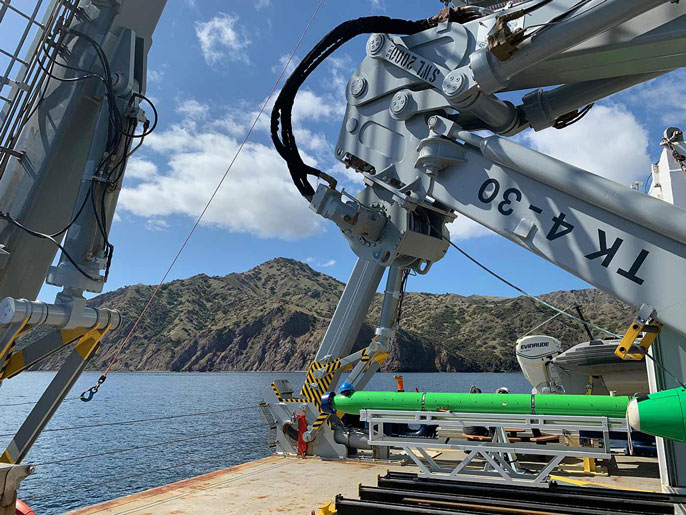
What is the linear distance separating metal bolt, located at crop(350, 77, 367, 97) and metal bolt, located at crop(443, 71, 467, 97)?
1.62 metres

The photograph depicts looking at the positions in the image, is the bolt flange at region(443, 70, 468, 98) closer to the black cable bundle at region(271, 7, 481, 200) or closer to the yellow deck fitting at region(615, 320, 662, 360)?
the black cable bundle at region(271, 7, 481, 200)

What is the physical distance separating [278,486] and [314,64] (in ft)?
23.2

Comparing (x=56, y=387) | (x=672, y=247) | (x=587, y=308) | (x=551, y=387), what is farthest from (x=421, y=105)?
(x=587, y=308)

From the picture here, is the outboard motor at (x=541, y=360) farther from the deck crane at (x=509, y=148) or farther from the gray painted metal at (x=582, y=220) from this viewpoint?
the gray painted metal at (x=582, y=220)

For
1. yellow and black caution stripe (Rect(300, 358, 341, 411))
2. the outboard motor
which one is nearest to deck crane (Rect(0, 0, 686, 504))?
yellow and black caution stripe (Rect(300, 358, 341, 411))

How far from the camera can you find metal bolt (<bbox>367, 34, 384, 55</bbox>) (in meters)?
7.07

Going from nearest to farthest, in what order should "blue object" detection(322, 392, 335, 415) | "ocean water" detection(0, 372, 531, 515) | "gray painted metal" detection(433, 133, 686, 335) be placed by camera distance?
"gray painted metal" detection(433, 133, 686, 335)
"blue object" detection(322, 392, 335, 415)
"ocean water" detection(0, 372, 531, 515)

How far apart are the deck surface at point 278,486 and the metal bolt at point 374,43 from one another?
6.68 metres

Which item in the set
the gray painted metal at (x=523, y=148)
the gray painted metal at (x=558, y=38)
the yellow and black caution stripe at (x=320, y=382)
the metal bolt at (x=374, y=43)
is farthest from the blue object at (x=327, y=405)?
the gray painted metal at (x=558, y=38)

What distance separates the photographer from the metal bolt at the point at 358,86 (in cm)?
718

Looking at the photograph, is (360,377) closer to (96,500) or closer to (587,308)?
(96,500)

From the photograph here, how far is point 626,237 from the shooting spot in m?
4.51

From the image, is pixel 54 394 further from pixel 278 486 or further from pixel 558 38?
pixel 558 38

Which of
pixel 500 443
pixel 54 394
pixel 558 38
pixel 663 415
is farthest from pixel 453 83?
pixel 54 394
